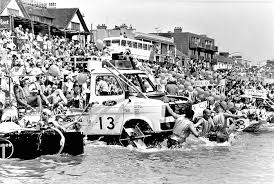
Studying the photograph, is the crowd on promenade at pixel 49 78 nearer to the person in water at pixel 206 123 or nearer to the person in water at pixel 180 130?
the person in water at pixel 206 123

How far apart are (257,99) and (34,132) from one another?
64.0 ft

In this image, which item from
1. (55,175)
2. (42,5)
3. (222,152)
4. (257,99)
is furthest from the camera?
(42,5)

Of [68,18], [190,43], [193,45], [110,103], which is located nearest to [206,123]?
[110,103]

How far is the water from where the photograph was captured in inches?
475

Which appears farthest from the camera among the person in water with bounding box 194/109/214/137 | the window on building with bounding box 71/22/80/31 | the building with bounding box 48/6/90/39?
the window on building with bounding box 71/22/80/31

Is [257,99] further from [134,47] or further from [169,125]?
[134,47]

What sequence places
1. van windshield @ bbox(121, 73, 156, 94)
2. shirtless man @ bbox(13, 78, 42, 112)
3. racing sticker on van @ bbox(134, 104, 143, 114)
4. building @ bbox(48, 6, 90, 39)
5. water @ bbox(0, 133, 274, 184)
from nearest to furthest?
water @ bbox(0, 133, 274, 184) → shirtless man @ bbox(13, 78, 42, 112) → racing sticker on van @ bbox(134, 104, 143, 114) → van windshield @ bbox(121, 73, 156, 94) → building @ bbox(48, 6, 90, 39)

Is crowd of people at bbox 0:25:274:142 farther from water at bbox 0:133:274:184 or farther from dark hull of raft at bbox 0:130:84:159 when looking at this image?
dark hull of raft at bbox 0:130:84:159

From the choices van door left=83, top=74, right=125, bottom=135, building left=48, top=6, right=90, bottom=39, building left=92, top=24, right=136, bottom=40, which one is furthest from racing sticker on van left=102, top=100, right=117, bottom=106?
building left=92, top=24, right=136, bottom=40

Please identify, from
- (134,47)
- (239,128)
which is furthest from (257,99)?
(134,47)

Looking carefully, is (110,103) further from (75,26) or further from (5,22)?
(75,26)

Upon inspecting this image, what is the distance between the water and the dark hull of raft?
17 centimetres

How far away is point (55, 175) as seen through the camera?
1227 centimetres

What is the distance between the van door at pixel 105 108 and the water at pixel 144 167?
542mm
